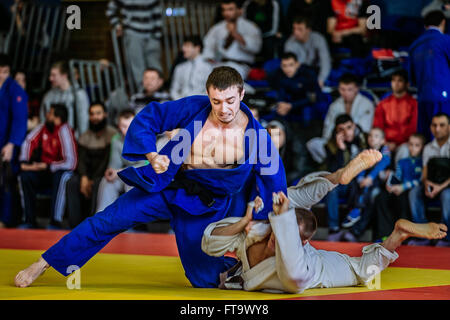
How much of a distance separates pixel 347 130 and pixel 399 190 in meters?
0.64

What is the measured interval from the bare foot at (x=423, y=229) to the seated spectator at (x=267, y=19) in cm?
434

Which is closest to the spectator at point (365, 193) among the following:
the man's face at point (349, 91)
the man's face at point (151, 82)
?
the man's face at point (349, 91)

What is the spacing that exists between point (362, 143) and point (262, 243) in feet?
9.58

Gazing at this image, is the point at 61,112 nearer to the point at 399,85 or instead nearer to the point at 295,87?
the point at 295,87

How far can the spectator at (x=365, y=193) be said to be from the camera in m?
5.41

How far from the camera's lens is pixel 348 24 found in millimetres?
6816

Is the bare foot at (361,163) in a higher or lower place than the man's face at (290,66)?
lower

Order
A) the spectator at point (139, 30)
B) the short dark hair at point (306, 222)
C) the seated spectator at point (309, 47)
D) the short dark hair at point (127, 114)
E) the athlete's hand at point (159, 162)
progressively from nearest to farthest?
the short dark hair at point (306, 222) < the athlete's hand at point (159, 162) < the short dark hair at point (127, 114) < the seated spectator at point (309, 47) < the spectator at point (139, 30)

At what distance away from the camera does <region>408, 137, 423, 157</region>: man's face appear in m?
5.40

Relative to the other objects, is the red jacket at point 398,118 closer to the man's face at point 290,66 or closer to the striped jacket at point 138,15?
the man's face at point 290,66

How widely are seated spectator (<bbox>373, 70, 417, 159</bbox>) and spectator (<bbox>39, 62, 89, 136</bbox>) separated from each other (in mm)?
2868

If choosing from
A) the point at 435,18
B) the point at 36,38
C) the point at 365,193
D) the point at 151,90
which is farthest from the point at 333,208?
the point at 36,38

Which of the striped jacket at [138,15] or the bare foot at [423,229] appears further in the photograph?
the striped jacket at [138,15]
